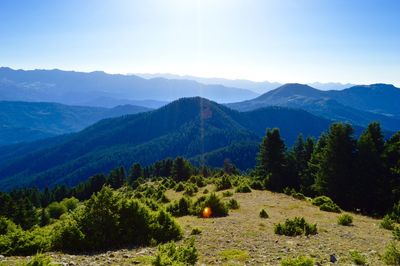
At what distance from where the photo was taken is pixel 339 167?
4078 centimetres

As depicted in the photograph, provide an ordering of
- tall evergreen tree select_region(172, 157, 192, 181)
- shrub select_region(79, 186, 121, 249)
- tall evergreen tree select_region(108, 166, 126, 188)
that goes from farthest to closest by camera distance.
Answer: tall evergreen tree select_region(108, 166, 126, 188)
tall evergreen tree select_region(172, 157, 192, 181)
shrub select_region(79, 186, 121, 249)

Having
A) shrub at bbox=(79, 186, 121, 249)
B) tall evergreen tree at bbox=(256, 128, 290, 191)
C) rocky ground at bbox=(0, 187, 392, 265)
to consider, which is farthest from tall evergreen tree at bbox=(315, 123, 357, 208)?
shrub at bbox=(79, 186, 121, 249)

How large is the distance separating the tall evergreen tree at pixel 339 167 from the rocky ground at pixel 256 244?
42.8 feet

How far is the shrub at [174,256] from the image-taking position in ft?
40.8

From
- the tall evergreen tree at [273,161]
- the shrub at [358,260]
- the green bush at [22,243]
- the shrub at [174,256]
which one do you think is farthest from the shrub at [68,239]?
the tall evergreen tree at [273,161]

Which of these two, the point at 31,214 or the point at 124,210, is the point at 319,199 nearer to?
the point at 124,210

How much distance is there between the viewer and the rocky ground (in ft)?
46.8

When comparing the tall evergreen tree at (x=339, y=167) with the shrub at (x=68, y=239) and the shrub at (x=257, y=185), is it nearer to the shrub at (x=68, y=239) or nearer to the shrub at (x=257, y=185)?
the shrub at (x=257, y=185)

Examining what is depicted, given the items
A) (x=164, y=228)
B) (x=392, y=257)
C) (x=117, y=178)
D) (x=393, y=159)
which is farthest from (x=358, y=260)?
(x=117, y=178)

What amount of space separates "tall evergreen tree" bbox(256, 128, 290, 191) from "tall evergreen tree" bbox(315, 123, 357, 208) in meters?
7.28

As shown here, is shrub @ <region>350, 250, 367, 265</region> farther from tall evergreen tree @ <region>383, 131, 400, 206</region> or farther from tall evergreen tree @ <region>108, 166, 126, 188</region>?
tall evergreen tree @ <region>108, 166, 126, 188</region>

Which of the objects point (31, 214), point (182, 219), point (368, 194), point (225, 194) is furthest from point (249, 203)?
point (31, 214)

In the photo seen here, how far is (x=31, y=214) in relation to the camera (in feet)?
217

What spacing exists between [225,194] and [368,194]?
16.6 m
